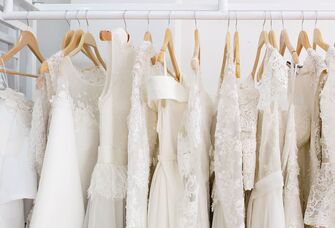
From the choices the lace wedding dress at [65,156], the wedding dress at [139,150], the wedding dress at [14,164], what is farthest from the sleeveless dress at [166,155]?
the wedding dress at [14,164]

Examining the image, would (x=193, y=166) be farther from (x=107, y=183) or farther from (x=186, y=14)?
(x=186, y=14)

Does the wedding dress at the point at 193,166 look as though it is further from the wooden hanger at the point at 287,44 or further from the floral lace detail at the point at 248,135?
the wooden hanger at the point at 287,44

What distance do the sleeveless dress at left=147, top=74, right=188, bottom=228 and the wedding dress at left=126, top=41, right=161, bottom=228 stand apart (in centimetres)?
2

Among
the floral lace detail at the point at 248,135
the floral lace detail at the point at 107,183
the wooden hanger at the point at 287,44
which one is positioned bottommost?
the floral lace detail at the point at 107,183

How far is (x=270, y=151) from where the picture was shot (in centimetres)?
71

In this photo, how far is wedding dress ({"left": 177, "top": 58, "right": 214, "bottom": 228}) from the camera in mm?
683

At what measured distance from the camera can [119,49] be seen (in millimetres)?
787

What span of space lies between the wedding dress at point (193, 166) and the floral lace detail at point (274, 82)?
0.12 meters

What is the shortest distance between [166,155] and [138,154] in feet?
0.21

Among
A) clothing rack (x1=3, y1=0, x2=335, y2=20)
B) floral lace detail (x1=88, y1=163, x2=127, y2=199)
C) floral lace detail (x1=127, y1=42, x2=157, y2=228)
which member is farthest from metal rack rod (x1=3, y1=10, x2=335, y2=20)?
floral lace detail (x1=88, y1=163, x2=127, y2=199)

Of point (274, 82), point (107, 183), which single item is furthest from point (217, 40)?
point (107, 183)

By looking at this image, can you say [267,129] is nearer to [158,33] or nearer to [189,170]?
[189,170]

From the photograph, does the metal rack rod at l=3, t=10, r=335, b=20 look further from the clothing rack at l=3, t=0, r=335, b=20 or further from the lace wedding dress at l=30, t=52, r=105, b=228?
the lace wedding dress at l=30, t=52, r=105, b=228

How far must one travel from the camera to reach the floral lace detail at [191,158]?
0.68 m
